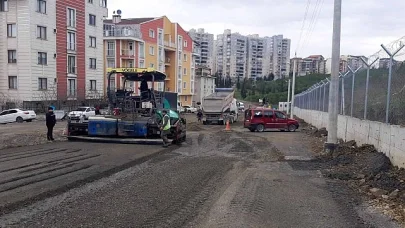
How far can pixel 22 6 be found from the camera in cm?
4334

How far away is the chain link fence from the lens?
36.8ft

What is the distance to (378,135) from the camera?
40.5ft

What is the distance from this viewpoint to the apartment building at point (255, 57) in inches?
5320

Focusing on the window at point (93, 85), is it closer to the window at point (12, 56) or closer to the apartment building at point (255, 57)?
the window at point (12, 56)

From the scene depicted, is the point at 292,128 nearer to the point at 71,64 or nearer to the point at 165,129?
the point at 165,129

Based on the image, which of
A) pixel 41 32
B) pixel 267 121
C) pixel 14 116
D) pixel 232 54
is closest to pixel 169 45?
pixel 41 32

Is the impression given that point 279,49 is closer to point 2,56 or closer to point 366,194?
point 2,56

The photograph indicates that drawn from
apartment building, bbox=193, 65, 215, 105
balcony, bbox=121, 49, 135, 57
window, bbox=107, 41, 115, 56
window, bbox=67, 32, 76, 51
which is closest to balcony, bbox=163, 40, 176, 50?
balcony, bbox=121, 49, 135, 57

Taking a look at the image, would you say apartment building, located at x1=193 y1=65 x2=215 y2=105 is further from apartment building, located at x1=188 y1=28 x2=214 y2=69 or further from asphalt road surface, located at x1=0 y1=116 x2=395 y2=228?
asphalt road surface, located at x1=0 y1=116 x2=395 y2=228

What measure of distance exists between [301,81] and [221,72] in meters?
76.7

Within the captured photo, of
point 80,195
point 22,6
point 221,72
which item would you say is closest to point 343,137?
point 80,195

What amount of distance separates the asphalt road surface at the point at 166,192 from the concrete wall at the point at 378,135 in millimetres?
2039

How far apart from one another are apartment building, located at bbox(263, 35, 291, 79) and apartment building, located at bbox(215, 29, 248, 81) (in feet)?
32.7

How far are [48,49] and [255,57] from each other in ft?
321
